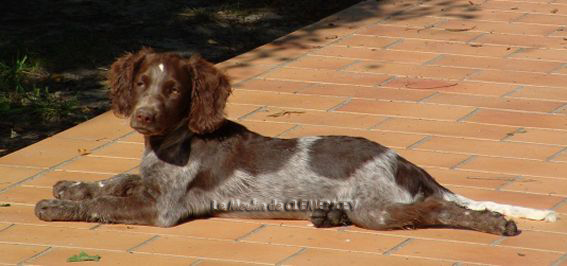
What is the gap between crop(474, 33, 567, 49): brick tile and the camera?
1100 centimetres

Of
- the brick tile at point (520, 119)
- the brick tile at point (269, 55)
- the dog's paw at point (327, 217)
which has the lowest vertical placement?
the brick tile at point (520, 119)

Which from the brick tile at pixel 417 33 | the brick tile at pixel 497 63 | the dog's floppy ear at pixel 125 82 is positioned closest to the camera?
the dog's floppy ear at pixel 125 82

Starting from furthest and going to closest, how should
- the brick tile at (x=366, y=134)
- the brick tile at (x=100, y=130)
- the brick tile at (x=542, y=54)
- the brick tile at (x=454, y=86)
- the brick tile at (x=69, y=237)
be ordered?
the brick tile at (x=542, y=54) < the brick tile at (x=454, y=86) < the brick tile at (x=100, y=130) < the brick tile at (x=366, y=134) < the brick tile at (x=69, y=237)

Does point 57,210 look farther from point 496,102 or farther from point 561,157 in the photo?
point 496,102

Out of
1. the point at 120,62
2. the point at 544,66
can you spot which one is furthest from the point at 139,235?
the point at 544,66

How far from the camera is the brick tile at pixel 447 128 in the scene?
28.7 feet

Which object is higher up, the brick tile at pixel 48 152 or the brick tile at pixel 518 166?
the brick tile at pixel 48 152

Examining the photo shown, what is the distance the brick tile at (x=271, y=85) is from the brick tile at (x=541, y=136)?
1896 millimetres

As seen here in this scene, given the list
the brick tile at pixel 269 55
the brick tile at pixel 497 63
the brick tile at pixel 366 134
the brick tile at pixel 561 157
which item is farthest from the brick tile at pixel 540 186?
the brick tile at pixel 269 55

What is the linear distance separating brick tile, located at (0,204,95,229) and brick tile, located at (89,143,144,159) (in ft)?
3.53

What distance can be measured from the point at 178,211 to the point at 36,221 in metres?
0.80

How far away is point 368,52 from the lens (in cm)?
1088

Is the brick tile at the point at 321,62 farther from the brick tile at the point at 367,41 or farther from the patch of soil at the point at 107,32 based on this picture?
the patch of soil at the point at 107,32

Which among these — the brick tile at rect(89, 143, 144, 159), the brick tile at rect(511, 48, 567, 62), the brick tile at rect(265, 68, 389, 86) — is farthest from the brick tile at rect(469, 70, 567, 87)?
Result: the brick tile at rect(89, 143, 144, 159)
